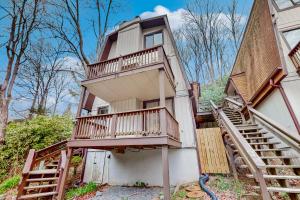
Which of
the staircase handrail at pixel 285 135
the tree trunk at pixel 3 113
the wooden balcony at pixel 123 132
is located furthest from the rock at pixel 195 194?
the tree trunk at pixel 3 113

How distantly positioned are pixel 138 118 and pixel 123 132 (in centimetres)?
186

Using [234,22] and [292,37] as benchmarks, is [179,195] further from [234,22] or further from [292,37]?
[234,22]

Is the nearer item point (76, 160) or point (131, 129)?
point (131, 129)

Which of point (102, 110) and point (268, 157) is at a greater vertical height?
point (102, 110)

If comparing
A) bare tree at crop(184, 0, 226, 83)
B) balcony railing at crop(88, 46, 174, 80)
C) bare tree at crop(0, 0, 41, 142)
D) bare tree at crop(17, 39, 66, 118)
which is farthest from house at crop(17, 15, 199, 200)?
bare tree at crop(184, 0, 226, 83)

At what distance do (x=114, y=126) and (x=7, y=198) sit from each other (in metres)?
5.73

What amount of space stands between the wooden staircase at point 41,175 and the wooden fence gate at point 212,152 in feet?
21.7

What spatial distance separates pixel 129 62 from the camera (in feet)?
27.1

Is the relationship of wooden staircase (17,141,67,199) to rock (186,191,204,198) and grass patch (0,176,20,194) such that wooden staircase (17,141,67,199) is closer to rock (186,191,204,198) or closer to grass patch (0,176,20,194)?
grass patch (0,176,20,194)

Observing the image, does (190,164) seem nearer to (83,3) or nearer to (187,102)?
(187,102)

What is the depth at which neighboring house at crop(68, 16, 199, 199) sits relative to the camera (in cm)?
650

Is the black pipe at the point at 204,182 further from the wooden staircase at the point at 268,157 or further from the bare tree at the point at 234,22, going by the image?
the bare tree at the point at 234,22

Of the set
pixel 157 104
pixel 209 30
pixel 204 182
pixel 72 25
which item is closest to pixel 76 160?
pixel 157 104

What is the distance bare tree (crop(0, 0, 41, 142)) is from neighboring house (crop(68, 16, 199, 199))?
17.3 feet
